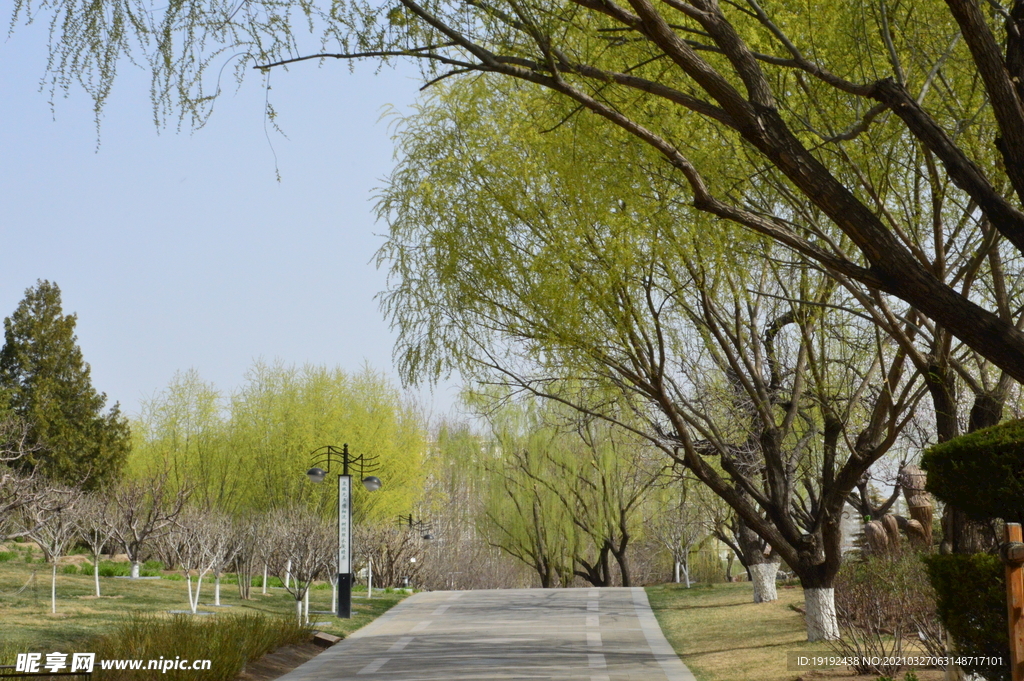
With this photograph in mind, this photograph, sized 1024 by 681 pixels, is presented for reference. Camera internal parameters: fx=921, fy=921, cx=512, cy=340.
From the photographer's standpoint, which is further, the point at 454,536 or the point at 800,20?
the point at 454,536

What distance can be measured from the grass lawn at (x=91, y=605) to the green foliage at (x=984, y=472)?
25.1 ft

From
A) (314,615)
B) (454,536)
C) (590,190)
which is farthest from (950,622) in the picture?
(454,536)

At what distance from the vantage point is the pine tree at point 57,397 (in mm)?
30234

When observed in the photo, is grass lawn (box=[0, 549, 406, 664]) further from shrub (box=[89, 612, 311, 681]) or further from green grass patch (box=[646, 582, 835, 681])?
green grass patch (box=[646, 582, 835, 681])

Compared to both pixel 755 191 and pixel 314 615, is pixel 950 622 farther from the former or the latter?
pixel 314 615

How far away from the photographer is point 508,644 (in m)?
11.7

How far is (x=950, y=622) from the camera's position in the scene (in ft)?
18.6

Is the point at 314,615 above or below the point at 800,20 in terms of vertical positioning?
below

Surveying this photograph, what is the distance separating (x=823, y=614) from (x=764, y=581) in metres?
5.28

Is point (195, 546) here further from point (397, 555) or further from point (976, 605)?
point (976, 605)

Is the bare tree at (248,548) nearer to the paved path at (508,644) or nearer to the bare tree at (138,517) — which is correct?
the bare tree at (138,517)

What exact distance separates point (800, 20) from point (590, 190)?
102 inches

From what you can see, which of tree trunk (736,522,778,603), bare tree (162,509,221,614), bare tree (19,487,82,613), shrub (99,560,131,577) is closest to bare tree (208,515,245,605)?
bare tree (162,509,221,614)

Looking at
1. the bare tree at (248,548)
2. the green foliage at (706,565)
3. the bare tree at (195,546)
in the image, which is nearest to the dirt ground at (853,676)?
the bare tree at (195,546)
